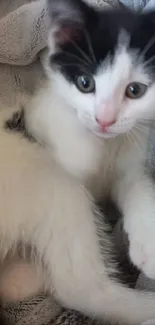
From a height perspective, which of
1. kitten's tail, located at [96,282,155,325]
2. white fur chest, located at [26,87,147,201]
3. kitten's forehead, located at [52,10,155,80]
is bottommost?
kitten's tail, located at [96,282,155,325]

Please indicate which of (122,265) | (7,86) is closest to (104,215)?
(122,265)

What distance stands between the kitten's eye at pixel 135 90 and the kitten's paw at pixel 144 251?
0.31 meters

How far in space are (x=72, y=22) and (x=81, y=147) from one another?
302 millimetres

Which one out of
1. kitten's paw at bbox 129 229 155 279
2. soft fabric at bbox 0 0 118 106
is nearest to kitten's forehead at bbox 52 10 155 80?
soft fabric at bbox 0 0 118 106

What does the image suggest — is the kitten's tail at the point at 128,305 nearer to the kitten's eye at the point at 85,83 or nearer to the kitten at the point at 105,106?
the kitten at the point at 105,106

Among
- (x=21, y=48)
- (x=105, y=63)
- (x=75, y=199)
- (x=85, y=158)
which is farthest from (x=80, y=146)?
(x=21, y=48)

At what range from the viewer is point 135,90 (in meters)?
1.30

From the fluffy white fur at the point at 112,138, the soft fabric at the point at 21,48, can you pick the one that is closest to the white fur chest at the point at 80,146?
the fluffy white fur at the point at 112,138

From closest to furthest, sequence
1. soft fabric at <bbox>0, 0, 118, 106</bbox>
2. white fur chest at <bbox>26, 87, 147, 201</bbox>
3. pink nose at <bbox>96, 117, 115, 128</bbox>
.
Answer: pink nose at <bbox>96, 117, 115, 128</bbox>
white fur chest at <bbox>26, 87, 147, 201</bbox>
soft fabric at <bbox>0, 0, 118, 106</bbox>

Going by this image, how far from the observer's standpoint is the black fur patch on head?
131 centimetres

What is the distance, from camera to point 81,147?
1.47 meters

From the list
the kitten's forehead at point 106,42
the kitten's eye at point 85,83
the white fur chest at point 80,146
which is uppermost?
the kitten's forehead at point 106,42

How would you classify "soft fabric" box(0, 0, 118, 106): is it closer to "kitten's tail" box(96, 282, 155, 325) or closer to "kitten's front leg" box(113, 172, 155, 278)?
"kitten's front leg" box(113, 172, 155, 278)

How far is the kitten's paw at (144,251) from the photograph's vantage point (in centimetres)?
131
